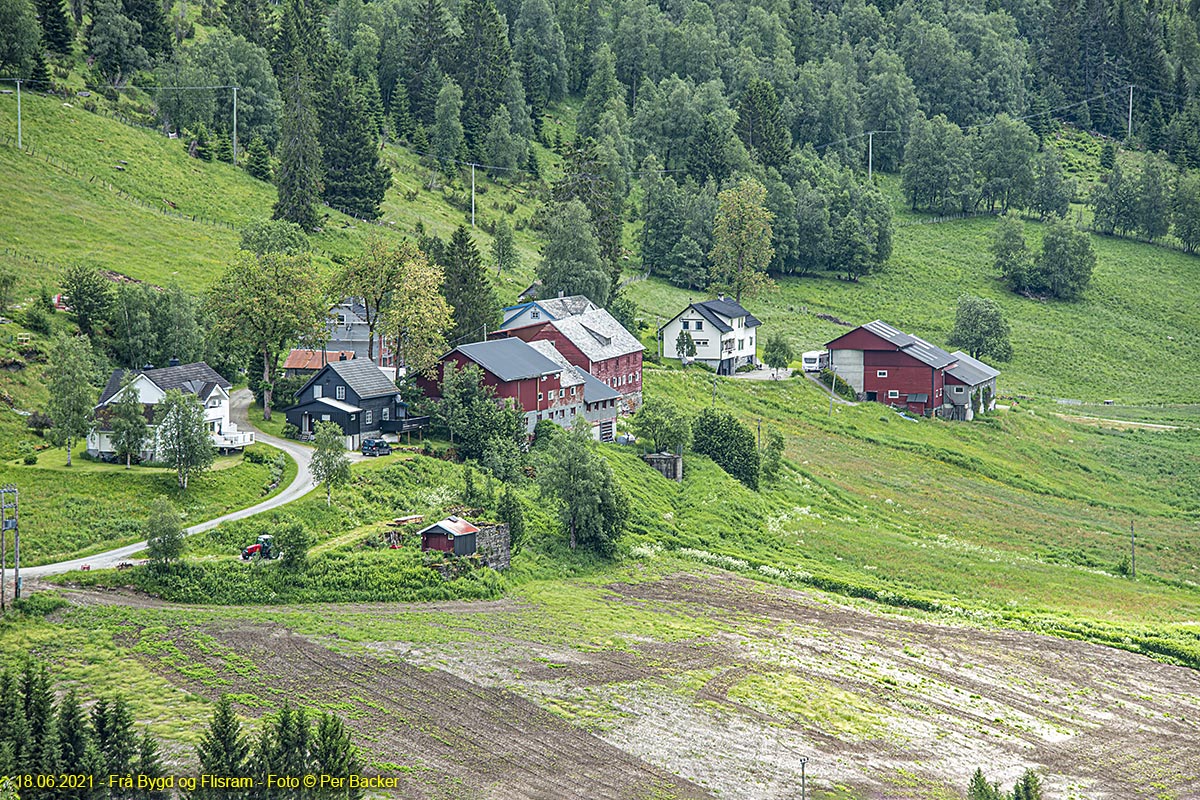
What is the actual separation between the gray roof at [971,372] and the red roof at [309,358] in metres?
51.9

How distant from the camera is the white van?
115250mm

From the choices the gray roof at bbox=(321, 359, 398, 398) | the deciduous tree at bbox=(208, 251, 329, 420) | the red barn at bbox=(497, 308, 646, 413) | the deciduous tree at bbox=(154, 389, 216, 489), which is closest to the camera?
the deciduous tree at bbox=(154, 389, 216, 489)

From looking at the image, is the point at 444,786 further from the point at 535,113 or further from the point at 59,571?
the point at 535,113

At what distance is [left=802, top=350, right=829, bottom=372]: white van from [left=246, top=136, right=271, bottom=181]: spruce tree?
51.3 meters

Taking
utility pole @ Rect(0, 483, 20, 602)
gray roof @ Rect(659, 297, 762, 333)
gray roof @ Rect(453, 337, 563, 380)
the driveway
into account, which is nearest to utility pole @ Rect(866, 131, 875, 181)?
gray roof @ Rect(659, 297, 762, 333)

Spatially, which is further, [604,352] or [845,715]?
[604,352]

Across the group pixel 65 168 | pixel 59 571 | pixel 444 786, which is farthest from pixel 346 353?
pixel 444 786

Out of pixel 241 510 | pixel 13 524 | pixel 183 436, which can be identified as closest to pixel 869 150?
pixel 241 510

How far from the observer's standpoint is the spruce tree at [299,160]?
4437 inches

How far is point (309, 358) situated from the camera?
88188 mm

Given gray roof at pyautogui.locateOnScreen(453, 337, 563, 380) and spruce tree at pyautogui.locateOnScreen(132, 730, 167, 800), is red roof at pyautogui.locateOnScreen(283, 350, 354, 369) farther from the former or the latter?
spruce tree at pyautogui.locateOnScreen(132, 730, 167, 800)

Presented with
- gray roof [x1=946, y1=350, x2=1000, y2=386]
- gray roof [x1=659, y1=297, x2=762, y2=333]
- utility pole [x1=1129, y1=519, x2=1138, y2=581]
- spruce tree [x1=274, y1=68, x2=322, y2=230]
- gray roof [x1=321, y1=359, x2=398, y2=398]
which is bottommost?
utility pole [x1=1129, y1=519, x2=1138, y2=581]

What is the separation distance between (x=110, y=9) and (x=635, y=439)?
72.7 m

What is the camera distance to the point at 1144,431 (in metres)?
113
